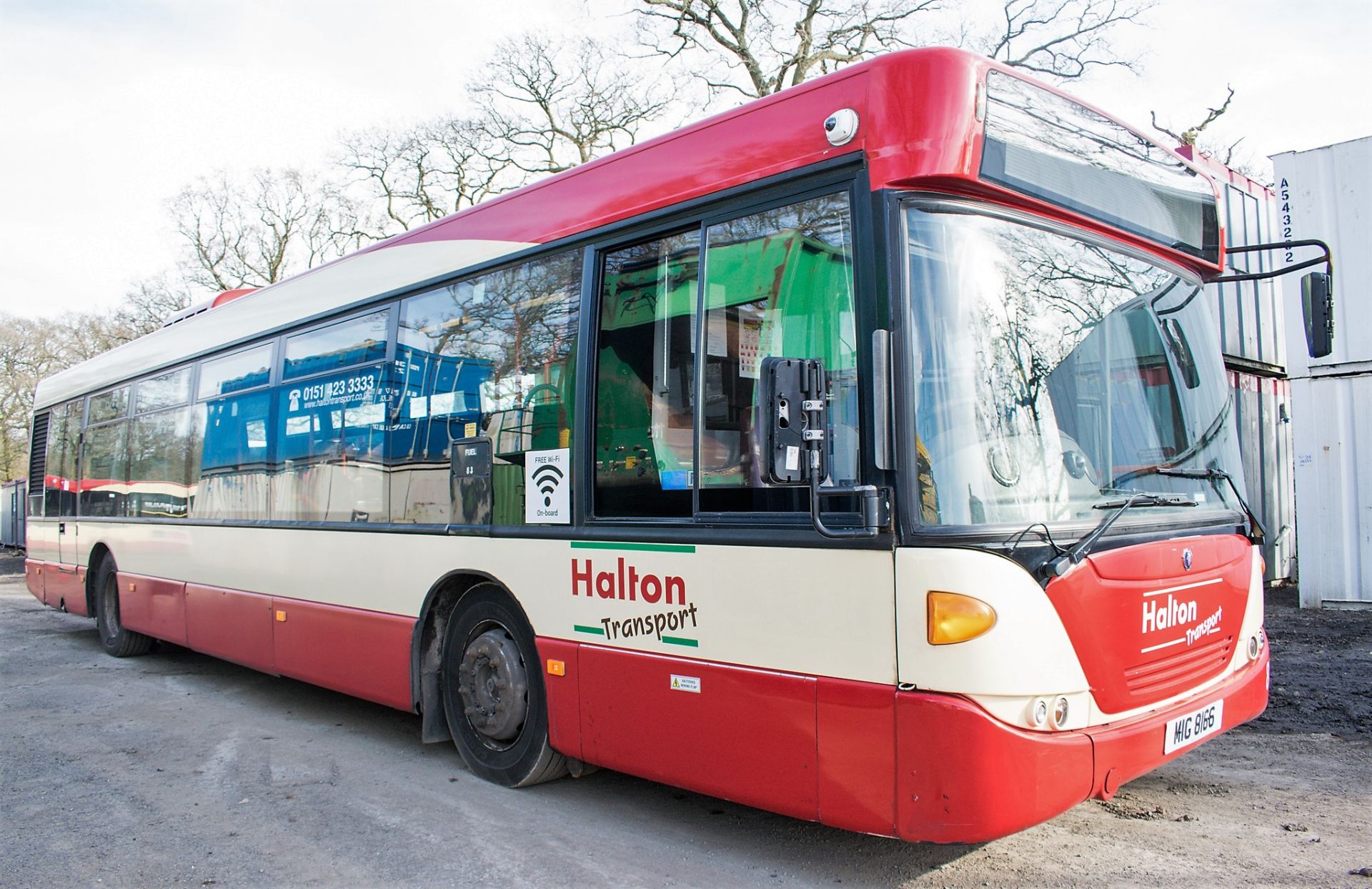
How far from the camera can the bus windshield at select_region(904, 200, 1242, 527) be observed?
356cm

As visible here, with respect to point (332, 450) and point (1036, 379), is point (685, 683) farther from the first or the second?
point (332, 450)

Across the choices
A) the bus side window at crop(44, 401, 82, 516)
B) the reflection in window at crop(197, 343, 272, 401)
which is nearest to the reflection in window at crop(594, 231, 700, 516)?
the reflection in window at crop(197, 343, 272, 401)

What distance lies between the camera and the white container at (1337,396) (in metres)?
10.7

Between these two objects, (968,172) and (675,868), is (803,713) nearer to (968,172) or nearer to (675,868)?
(675,868)

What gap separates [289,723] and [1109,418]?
19.6 feet

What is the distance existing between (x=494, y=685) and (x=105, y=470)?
753 centimetres

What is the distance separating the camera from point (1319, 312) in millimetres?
4824

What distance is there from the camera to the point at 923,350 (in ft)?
11.7

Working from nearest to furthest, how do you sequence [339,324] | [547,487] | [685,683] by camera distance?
[685,683]
[547,487]
[339,324]

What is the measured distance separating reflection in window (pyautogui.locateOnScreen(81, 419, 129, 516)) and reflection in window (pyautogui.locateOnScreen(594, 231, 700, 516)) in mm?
7598

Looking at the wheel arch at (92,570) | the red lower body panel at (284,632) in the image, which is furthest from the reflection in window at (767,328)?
the wheel arch at (92,570)

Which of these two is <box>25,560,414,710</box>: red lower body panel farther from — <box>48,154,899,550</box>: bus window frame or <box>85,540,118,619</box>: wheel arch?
<box>85,540,118,619</box>: wheel arch

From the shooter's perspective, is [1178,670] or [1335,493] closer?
[1178,670]

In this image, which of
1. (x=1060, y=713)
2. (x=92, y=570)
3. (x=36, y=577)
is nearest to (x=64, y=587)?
(x=92, y=570)
